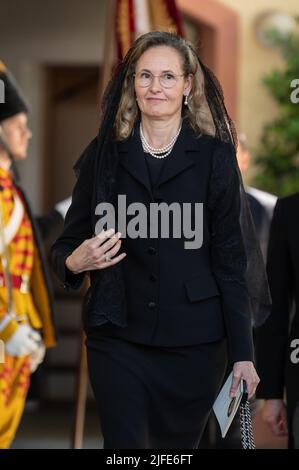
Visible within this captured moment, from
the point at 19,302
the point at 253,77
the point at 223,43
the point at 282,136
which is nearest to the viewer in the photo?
the point at 19,302

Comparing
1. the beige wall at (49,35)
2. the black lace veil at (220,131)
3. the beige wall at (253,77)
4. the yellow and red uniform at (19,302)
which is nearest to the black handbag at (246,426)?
the black lace veil at (220,131)

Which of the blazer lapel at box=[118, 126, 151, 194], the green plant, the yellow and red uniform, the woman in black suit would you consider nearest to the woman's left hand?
the woman in black suit

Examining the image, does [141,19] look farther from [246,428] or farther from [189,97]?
[246,428]

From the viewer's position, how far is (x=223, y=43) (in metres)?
10.0

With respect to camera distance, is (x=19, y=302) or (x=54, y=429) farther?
(x=54, y=429)

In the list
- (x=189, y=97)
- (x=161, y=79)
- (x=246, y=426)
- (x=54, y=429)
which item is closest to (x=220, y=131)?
(x=189, y=97)

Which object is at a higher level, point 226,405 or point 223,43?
point 223,43

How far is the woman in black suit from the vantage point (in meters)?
4.12

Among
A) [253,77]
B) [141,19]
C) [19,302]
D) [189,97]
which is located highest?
[141,19]

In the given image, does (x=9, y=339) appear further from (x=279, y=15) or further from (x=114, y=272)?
(x=279, y=15)

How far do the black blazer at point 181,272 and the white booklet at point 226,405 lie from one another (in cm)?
9

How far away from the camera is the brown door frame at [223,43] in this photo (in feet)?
32.3

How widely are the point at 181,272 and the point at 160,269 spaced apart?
60mm
